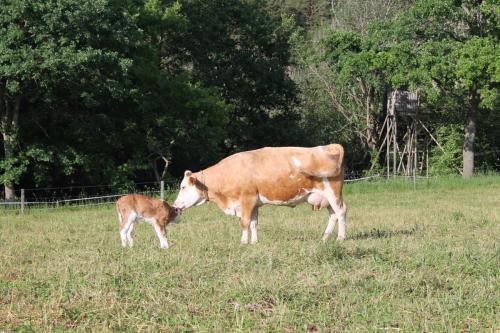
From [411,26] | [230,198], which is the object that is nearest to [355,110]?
[411,26]

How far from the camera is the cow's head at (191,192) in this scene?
1355cm

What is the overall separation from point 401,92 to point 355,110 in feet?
21.0

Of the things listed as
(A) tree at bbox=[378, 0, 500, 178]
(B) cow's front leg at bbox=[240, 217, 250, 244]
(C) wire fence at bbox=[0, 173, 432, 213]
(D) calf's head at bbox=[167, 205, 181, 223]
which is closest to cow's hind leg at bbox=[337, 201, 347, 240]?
(B) cow's front leg at bbox=[240, 217, 250, 244]

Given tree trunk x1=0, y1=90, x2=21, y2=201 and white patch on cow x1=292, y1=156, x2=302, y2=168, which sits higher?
tree trunk x1=0, y1=90, x2=21, y2=201

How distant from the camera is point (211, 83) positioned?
4059cm

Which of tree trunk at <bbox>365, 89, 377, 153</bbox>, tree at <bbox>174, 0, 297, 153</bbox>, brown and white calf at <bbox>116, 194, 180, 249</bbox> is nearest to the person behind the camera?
brown and white calf at <bbox>116, 194, 180, 249</bbox>

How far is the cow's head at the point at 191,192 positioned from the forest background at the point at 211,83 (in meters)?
11.7

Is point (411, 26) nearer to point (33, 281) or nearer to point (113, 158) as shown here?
point (113, 158)

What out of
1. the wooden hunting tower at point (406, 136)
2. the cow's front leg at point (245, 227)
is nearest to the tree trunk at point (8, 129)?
the cow's front leg at point (245, 227)

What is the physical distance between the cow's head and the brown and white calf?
1.39ft

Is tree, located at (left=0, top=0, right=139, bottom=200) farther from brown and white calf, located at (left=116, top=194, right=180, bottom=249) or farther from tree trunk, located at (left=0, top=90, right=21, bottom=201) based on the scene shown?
brown and white calf, located at (left=116, top=194, right=180, bottom=249)

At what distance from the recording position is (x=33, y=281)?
8.96 m

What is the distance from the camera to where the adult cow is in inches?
512

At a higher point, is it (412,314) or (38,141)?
(38,141)
